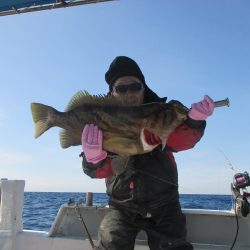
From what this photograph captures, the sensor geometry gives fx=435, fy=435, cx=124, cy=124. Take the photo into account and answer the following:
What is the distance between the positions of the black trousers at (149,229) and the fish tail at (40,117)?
126 centimetres

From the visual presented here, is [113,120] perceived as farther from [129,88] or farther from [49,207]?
[49,207]

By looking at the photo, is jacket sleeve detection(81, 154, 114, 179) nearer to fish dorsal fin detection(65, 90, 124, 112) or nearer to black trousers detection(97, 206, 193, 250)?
black trousers detection(97, 206, 193, 250)

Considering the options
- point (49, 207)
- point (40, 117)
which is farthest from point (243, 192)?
point (49, 207)

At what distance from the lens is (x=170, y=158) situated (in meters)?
4.71

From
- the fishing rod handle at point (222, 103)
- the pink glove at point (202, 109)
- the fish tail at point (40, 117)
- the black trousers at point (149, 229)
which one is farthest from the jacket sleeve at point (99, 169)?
the fishing rod handle at point (222, 103)

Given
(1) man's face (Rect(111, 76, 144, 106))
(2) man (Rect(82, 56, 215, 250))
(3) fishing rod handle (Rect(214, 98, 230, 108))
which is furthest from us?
(1) man's face (Rect(111, 76, 144, 106))

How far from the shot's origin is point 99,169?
14.8 ft

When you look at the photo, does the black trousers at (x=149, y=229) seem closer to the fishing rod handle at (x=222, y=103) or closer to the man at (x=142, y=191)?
the man at (x=142, y=191)

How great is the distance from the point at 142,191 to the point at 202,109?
3.64ft

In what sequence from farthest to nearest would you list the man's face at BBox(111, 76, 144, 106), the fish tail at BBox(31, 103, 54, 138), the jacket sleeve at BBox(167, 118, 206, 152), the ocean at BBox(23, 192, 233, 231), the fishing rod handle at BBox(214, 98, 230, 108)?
the ocean at BBox(23, 192, 233, 231) → the man's face at BBox(111, 76, 144, 106) → the jacket sleeve at BBox(167, 118, 206, 152) → the fish tail at BBox(31, 103, 54, 138) → the fishing rod handle at BBox(214, 98, 230, 108)

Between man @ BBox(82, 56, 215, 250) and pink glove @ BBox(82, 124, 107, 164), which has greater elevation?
pink glove @ BBox(82, 124, 107, 164)

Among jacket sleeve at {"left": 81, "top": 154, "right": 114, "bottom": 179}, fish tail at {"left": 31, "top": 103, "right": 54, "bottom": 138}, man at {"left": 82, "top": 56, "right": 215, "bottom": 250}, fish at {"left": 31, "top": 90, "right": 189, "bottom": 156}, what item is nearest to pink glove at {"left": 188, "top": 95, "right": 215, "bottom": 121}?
fish at {"left": 31, "top": 90, "right": 189, "bottom": 156}

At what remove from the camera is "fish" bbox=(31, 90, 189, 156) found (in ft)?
12.5

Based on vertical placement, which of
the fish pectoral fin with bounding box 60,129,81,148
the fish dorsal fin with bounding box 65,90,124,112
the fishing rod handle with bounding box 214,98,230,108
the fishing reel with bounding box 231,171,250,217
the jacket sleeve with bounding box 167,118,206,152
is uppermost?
the fish dorsal fin with bounding box 65,90,124,112
